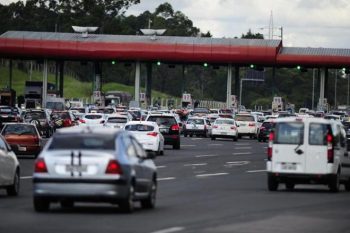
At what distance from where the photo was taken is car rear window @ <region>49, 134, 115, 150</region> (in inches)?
787

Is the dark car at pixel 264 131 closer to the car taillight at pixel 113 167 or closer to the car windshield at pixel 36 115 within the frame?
the car windshield at pixel 36 115

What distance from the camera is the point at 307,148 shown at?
95.7 feet

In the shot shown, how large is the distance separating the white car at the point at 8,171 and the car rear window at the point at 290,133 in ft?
22.0

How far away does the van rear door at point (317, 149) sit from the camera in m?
29.1

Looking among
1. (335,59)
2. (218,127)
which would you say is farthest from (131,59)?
(218,127)

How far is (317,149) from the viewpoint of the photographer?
95.8ft

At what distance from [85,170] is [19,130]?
2693 centimetres

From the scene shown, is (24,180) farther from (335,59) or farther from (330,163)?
(335,59)

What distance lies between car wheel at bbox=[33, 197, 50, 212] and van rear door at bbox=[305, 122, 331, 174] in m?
10.1

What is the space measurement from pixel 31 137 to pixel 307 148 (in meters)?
18.6

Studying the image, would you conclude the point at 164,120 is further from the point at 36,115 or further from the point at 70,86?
the point at 70,86

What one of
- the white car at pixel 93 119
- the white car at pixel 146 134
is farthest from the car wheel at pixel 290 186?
the white car at pixel 93 119

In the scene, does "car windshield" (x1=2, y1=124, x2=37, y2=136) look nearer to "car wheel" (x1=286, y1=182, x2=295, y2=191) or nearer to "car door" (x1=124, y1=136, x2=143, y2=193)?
"car wheel" (x1=286, y1=182, x2=295, y2=191)

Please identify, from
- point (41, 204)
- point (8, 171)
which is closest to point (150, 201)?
point (41, 204)
